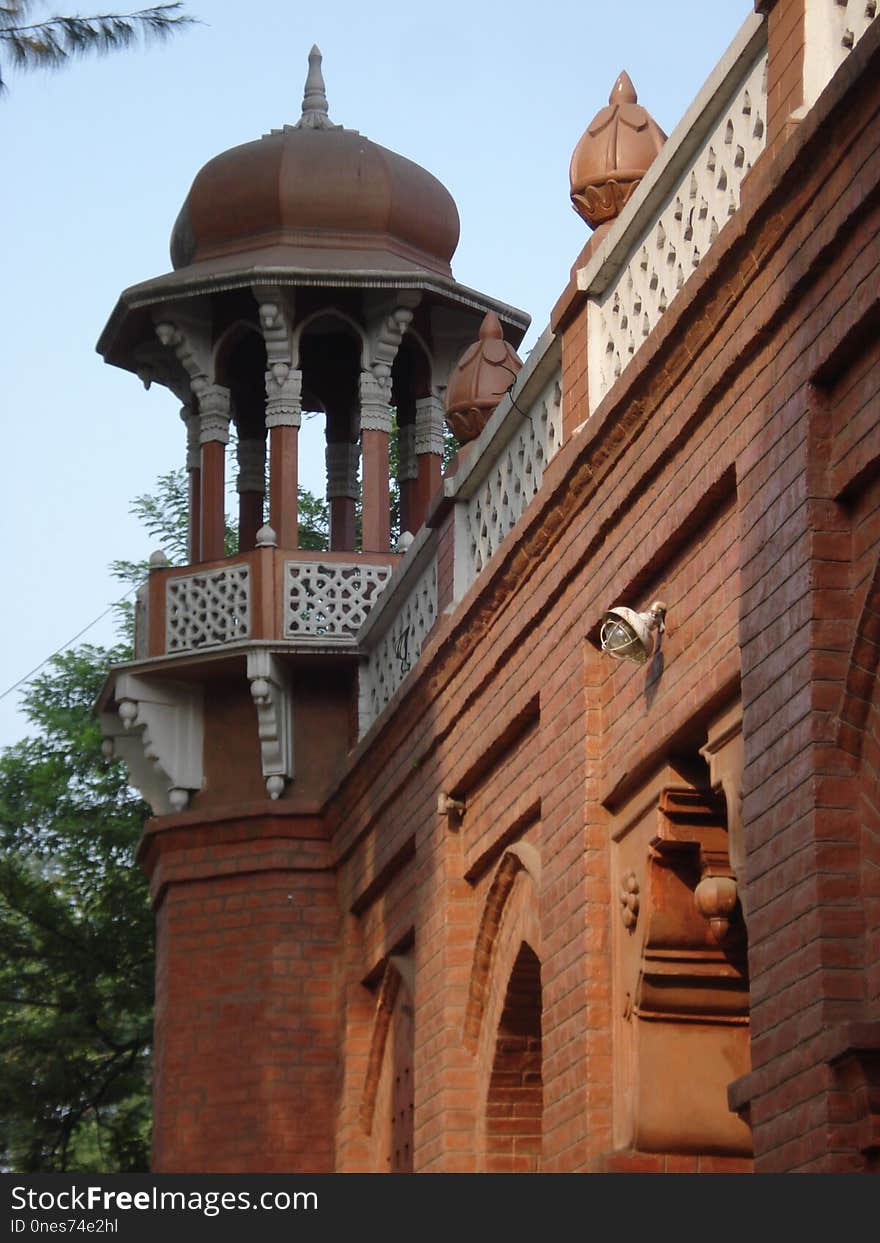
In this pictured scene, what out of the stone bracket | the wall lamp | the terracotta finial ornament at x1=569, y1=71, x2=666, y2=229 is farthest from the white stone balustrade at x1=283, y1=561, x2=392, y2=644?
the wall lamp

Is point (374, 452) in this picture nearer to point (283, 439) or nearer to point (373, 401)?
point (373, 401)

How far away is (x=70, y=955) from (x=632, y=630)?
15.3 meters

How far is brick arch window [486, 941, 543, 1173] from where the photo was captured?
12.0 metres

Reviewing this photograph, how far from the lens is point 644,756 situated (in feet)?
32.0

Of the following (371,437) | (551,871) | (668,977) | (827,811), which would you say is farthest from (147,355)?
(827,811)

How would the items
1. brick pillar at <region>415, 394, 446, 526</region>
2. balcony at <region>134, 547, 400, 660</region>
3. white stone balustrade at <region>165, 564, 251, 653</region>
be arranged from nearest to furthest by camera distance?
balcony at <region>134, 547, 400, 660</region>, white stone balustrade at <region>165, 564, 251, 653</region>, brick pillar at <region>415, 394, 446, 526</region>

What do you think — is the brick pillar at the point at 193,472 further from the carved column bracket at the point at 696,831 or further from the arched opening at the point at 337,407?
the carved column bracket at the point at 696,831

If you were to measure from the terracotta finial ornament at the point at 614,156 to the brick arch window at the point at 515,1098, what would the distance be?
12.3 ft

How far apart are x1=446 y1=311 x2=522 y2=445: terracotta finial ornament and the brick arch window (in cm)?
301

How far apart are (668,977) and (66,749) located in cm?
1677

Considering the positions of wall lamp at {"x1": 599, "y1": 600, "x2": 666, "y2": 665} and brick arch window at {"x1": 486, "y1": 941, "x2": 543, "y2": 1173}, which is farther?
brick arch window at {"x1": 486, "y1": 941, "x2": 543, "y2": 1173}

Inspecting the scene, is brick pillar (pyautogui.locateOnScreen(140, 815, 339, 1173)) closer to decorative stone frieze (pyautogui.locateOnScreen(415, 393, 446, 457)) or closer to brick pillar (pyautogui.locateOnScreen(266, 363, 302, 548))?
brick pillar (pyautogui.locateOnScreen(266, 363, 302, 548))

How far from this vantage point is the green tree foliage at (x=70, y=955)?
23.3 meters

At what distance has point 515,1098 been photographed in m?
12.0
